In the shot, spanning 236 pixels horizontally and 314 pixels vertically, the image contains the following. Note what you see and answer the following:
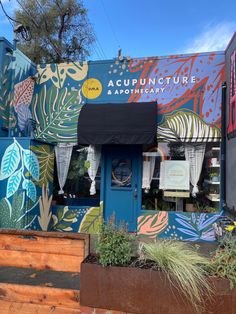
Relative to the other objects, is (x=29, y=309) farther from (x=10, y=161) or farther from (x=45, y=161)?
(x=45, y=161)

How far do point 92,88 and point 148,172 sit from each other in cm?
247

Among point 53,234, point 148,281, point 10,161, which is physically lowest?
point 148,281

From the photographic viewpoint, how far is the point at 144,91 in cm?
712

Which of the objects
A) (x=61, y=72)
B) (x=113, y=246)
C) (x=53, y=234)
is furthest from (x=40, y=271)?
(x=61, y=72)

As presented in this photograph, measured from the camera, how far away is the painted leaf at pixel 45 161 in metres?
6.42

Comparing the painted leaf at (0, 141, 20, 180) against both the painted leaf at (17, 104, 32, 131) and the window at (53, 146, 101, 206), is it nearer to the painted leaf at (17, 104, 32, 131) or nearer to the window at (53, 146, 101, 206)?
the painted leaf at (17, 104, 32, 131)

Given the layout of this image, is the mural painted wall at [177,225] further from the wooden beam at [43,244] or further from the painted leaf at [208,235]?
the wooden beam at [43,244]

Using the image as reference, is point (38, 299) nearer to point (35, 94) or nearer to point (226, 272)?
point (226, 272)

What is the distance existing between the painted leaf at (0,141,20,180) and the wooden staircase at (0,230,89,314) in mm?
2985

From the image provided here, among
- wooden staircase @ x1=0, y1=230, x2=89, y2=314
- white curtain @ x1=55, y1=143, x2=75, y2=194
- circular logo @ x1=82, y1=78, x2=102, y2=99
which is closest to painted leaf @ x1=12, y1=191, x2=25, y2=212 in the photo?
white curtain @ x1=55, y1=143, x2=75, y2=194

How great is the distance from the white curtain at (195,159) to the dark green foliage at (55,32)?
1277cm

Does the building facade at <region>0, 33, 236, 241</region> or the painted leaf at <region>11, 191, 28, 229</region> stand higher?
the building facade at <region>0, 33, 236, 241</region>

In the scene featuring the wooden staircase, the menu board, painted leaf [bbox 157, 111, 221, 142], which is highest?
painted leaf [bbox 157, 111, 221, 142]

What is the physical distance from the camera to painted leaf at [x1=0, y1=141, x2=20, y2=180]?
6234mm
